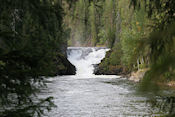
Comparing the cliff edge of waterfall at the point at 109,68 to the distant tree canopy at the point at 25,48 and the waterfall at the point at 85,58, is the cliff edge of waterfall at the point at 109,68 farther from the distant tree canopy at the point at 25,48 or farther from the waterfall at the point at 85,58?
the distant tree canopy at the point at 25,48

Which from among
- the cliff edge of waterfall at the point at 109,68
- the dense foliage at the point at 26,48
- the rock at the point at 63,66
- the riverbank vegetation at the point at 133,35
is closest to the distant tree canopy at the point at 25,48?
the dense foliage at the point at 26,48

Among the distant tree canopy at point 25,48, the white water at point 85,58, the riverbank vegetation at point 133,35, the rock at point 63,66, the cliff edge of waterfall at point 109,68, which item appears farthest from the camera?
the white water at point 85,58

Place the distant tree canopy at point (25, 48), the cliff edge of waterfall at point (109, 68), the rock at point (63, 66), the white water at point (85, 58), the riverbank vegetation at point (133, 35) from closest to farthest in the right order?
the riverbank vegetation at point (133, 35) < the distant tree canopy at point (25, 48) < the rock at point (63, 66) < the cliff edge of waterfall at point (109, 68) < the white water at point (85, 58)

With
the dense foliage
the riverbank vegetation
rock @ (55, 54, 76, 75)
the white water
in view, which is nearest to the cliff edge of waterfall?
the riverbank vegetation

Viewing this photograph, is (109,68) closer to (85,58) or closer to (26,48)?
(85,58)

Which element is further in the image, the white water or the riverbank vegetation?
the white water

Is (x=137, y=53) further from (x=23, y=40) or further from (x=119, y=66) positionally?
(x=119, y=66)

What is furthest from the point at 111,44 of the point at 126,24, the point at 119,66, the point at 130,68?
the point at 130,68

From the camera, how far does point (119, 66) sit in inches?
1512

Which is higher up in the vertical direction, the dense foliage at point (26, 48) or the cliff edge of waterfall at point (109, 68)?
the dense foliage at point (26, 48)

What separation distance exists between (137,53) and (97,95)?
16011mm

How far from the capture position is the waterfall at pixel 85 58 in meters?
38.8

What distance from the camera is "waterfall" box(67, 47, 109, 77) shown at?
3875 centimetres

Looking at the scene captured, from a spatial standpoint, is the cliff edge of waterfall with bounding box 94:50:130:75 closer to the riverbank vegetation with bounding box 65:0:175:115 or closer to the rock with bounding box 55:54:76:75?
the riverbank vegetation with bounding box 65:0:175:115
